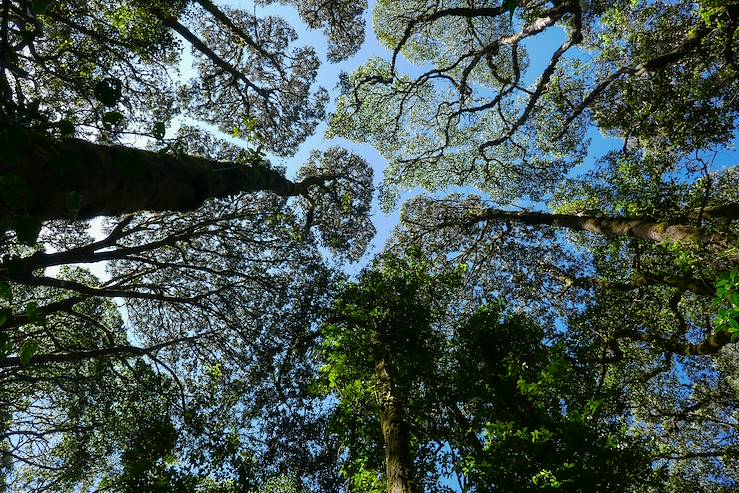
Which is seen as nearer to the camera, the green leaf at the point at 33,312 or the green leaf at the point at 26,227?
the green leaf at the point at 26,227

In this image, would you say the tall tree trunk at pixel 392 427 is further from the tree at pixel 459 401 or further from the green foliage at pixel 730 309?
the green foliage at pixel 730 309

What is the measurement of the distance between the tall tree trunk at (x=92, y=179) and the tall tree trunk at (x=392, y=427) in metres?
3.85

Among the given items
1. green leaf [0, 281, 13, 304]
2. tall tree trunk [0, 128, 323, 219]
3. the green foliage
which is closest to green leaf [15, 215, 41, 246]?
tall tree trunk [0, 128, 323, 219]

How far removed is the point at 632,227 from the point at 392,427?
19.4 feet

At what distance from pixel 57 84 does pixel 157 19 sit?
248cm

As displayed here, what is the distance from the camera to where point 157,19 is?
766 cm

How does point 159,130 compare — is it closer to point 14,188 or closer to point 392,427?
point 14,188

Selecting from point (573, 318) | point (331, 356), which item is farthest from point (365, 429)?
point (573, 318)

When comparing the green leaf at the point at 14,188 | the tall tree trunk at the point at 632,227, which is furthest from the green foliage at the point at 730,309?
the green leaf at the point at 14,188

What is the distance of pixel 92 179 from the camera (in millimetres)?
3535

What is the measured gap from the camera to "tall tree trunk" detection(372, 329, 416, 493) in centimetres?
543

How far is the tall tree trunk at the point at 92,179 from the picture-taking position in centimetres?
196

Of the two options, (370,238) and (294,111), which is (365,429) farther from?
(294,111)

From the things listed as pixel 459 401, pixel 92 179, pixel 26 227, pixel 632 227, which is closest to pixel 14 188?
pixel 26 227
